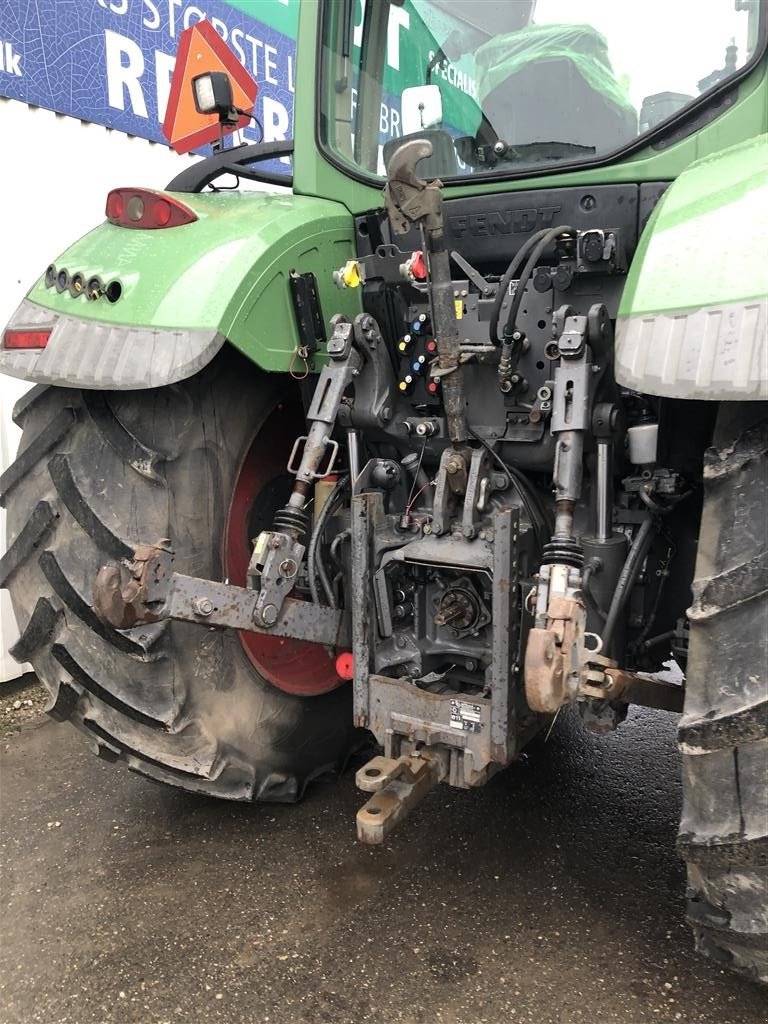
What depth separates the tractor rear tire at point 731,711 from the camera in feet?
4.18

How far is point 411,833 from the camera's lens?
7.66 feet

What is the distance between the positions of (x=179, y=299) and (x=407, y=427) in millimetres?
595

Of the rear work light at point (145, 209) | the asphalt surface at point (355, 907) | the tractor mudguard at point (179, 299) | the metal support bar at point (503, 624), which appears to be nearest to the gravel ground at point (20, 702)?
the asphalt surface at point (355, 907)

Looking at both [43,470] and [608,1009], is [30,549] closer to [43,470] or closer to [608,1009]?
[43,470]

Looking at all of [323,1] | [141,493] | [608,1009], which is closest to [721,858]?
[608,1009]

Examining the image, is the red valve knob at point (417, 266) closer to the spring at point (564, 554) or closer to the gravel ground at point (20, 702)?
the spring at point (564, 554)

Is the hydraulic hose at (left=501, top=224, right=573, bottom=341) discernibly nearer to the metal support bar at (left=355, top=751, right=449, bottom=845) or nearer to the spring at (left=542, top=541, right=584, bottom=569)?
the spring at (left=542, top=541, right=584, bottom=569)

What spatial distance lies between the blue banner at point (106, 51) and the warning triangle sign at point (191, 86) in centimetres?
101

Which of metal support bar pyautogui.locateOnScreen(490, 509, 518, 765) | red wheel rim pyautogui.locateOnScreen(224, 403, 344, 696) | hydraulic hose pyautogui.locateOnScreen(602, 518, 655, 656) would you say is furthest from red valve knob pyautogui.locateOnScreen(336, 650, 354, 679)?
hydraulic hose pyautogui.locateOnScreen(602, 518, 655, 656)

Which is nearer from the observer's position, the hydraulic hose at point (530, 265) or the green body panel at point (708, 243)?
the green body panel at point (708, 243)

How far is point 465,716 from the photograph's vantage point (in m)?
1.78

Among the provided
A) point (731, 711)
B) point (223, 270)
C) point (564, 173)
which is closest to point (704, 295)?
point (731, 711)

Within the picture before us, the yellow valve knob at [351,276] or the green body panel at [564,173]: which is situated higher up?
the green body panel at [564,173]

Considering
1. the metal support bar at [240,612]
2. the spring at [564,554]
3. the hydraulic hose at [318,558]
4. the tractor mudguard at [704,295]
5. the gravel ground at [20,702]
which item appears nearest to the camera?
the tractor mudguard at [704,295]
